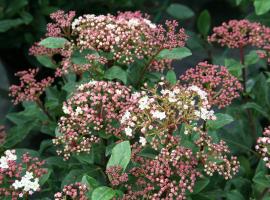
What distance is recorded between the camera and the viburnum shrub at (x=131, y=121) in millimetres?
1856

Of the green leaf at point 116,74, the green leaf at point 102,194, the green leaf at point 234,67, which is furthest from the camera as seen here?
the green leaf at point 234,67

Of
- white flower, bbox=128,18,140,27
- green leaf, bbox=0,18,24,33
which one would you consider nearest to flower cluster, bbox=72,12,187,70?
white flower, bbox=128,18,140,27

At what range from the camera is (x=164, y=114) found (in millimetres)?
1813

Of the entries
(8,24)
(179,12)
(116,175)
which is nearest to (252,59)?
(116,175)

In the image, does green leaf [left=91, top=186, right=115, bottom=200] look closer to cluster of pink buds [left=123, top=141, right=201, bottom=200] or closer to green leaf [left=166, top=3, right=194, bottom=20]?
cluster of pink buds [left=123, top=141, right=201, bottom=200]

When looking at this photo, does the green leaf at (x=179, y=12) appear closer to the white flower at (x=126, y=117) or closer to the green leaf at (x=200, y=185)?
the green leaf at (x=200, y=185)

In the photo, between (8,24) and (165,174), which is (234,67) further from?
(8,24)

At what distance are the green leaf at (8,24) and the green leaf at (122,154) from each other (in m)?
2.02

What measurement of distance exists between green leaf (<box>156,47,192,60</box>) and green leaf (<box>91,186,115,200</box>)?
70cm

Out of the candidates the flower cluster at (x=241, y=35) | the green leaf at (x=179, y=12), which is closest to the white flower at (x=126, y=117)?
the flower cluster at (x=241, y=35)

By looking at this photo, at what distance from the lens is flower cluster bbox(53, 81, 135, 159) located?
1.97m

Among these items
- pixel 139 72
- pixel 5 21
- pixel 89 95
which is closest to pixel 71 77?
pixel 139 72

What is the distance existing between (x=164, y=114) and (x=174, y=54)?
519mm

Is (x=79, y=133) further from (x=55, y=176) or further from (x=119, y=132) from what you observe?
(x=55, y=176)
